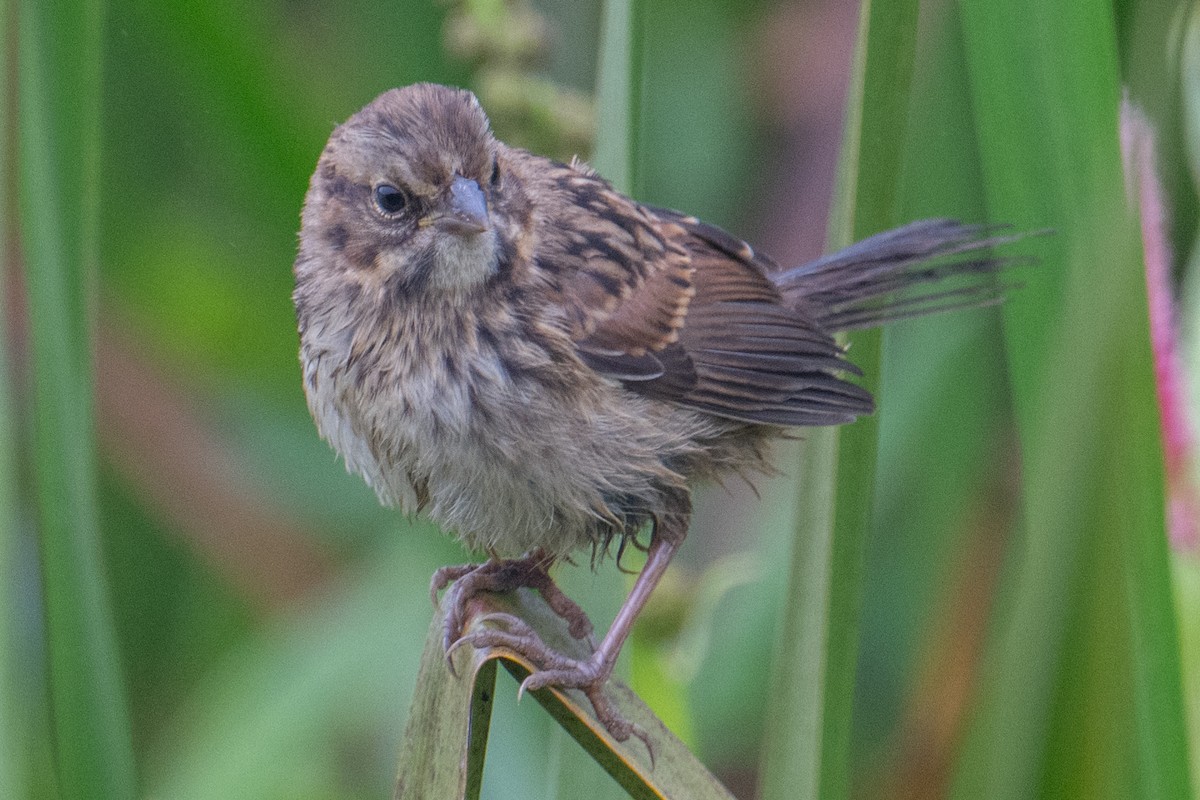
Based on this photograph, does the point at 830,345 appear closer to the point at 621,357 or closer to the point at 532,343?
the point at 621,357

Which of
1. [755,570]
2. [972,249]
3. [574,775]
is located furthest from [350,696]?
[972,249]

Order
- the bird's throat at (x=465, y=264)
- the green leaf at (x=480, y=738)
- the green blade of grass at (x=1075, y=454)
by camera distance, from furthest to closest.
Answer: the bird's throat at (x=465, y=264) → the green leaf at (x=480, y=738) → the green blade of grass at (x=1075, y=454)

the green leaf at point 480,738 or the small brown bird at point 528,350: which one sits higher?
the small brown bird at point 528,350

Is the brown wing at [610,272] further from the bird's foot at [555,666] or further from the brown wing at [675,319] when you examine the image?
the bird's foot at [555,666]

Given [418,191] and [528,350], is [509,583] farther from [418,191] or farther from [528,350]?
[418,191]

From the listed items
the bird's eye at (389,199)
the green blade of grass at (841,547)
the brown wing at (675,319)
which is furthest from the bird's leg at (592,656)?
the bird's eye at (389,199)

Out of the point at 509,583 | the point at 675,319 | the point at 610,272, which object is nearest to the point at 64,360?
the point at 509,583

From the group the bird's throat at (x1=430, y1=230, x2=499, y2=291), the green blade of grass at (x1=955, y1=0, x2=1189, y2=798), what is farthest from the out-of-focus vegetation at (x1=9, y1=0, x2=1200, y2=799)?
the bird's throat at (x1=430, y1=230, x2=499, y2=291)
